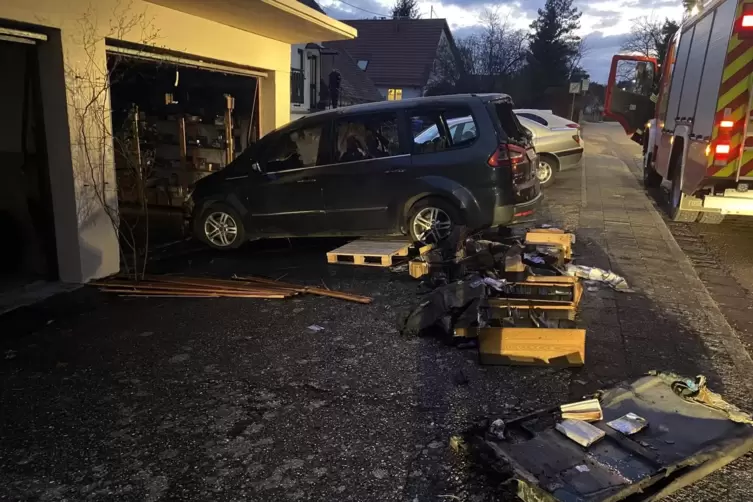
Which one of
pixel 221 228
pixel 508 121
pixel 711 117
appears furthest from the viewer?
pixel 221 228

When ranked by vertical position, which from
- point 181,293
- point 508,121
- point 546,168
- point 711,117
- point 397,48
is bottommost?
point 181,293

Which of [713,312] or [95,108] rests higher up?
[95,108]

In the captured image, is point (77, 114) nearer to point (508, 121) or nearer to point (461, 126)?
point (461, 126)

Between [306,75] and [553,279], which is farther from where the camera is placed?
[306,75]

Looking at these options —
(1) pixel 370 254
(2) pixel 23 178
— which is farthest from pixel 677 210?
(2) pixel 23 178

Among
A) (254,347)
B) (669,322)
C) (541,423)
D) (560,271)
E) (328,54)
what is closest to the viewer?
(541,423)

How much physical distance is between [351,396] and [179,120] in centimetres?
795

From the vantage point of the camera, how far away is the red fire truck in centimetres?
736

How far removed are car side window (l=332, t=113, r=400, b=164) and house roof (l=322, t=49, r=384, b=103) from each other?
21.8m

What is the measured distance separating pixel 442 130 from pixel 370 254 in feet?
5.86

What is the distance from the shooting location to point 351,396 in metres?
3.87

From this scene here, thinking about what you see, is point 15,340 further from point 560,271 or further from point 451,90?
point 451,90

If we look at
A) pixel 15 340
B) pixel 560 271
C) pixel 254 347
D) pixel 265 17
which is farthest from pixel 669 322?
pixel 265 17

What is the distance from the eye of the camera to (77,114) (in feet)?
19.3
